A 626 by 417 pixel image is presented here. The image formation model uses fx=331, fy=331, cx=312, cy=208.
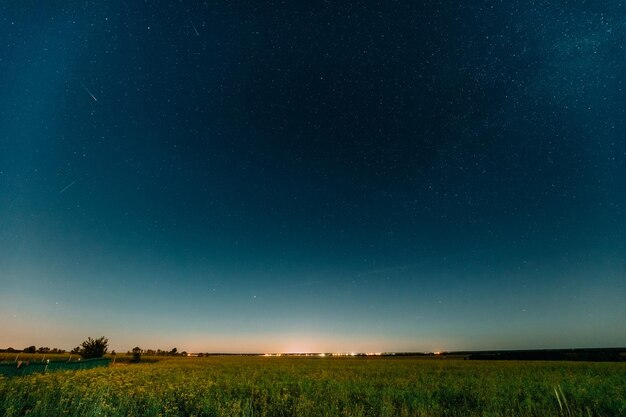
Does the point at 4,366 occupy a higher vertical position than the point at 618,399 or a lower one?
higher

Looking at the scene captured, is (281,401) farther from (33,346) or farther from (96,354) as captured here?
(33,346)

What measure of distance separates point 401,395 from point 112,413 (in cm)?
1048

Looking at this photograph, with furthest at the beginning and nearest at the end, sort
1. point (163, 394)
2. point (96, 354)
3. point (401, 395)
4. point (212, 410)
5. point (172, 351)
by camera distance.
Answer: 1. point (172, 351)
2. point (96, 354)
3. point (401, 395)
4. point (163, 394)
5. point (212, 410)

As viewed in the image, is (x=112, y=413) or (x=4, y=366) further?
(x=4, y=366)

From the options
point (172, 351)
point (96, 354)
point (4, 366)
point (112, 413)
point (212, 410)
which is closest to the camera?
point (112, 413)

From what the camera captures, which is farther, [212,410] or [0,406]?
[212,410]

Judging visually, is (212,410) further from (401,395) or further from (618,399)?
(618,399)

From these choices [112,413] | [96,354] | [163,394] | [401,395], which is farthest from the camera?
[96,354]

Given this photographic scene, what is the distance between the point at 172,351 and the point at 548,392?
156761 millimetres

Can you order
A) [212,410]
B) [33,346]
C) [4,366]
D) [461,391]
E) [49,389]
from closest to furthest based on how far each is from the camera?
[212,410] < [49,389] < [461,391] < [4,366] < [33,346]

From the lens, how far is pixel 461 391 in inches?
598

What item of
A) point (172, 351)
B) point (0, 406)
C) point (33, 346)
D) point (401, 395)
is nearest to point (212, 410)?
point (0, 406)

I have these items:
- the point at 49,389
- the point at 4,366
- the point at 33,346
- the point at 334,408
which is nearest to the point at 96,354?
the point at 4,366

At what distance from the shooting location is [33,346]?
94.2 meters
